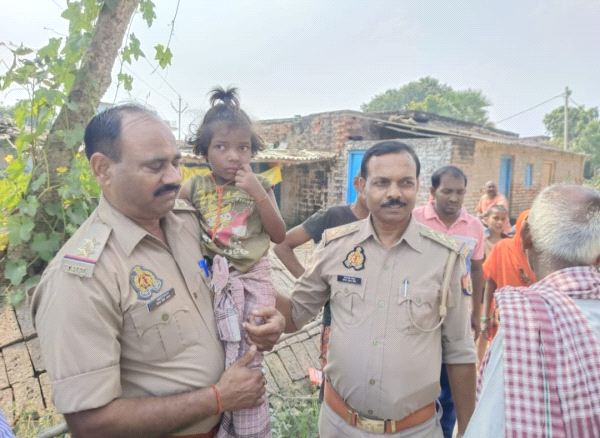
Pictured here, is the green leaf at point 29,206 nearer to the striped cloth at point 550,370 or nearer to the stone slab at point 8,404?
the stone slab at point 8,404

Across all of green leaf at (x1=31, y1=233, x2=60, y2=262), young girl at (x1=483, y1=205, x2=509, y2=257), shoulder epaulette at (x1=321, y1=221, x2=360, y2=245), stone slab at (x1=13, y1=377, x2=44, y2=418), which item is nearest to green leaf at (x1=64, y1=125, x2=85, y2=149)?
green leaf at (x1=31, y1=233, x2=60, y2=262)

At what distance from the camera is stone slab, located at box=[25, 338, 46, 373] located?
2.74 m

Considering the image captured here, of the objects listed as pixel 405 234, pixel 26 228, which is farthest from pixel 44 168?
pixel 405 234

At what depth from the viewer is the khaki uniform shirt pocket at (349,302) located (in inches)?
71.4

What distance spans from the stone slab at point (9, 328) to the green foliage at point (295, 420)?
1.99m

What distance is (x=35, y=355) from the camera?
279cm

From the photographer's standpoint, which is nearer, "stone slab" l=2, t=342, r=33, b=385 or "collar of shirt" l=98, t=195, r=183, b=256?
"collar of shirt" l=98, t=195, r=183, b=256

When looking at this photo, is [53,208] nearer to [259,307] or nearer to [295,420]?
[259,307]

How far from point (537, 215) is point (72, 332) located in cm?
156

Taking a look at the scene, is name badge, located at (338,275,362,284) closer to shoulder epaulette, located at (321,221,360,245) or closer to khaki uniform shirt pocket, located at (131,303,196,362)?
shoulder epaulette, located at (321,221,360,245)

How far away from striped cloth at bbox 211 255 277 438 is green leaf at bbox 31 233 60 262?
2.19m

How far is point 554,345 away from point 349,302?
0.87 m

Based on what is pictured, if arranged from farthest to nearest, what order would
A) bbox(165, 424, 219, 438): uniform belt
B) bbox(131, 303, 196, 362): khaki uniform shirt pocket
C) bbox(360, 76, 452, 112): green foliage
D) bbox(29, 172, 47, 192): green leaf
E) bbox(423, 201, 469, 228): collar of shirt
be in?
1. bbox(360, 76, 452, 112): green foliage
2. bbox(423, 201, 469, 228): collar of shirt
3. bbox(29, 172, 47, 192): green leaf
4. bbox(165, 424, 219, 438): uniform belt
5. bbox(131, 303, 196, 362): khaki uniform shirt pocket

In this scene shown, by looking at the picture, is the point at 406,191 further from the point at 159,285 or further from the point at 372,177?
the point at 159,285
